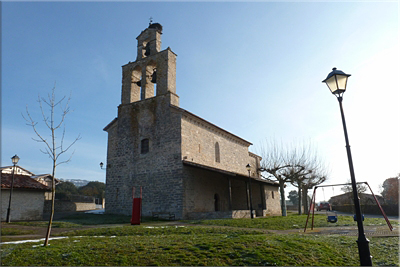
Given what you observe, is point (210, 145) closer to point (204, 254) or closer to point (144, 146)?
point (144, 146)

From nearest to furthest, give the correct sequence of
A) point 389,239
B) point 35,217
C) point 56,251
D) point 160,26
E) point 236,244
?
point 56,251 → point 236,244 → point 389,239 → point 35,217 → point 160,26

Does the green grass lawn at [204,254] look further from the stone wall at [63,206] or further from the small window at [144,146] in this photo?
the stone wall at [63,206]

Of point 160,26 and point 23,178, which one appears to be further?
point 160,26

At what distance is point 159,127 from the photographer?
20359 mm

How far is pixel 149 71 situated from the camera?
73.2 feet

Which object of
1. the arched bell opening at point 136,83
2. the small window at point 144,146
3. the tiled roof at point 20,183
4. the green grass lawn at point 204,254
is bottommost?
the green grass lawn at point 204,254

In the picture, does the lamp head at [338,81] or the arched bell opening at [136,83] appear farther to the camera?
the arched bell opening at [136,83]

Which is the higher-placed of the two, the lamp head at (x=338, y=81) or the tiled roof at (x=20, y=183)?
the lamp head at (x=338, y=81)

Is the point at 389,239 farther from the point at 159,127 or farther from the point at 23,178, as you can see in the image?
the point at 23,178

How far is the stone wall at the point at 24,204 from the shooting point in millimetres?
18514

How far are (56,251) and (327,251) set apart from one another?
646 cm

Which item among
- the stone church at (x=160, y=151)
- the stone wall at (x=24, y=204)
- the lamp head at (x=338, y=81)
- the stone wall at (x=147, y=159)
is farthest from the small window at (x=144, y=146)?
the lamp head at (x=338, y=81)

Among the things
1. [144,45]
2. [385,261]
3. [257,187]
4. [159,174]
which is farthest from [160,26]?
[385,261]

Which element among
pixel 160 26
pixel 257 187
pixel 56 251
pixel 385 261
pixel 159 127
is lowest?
pixel 385 261
